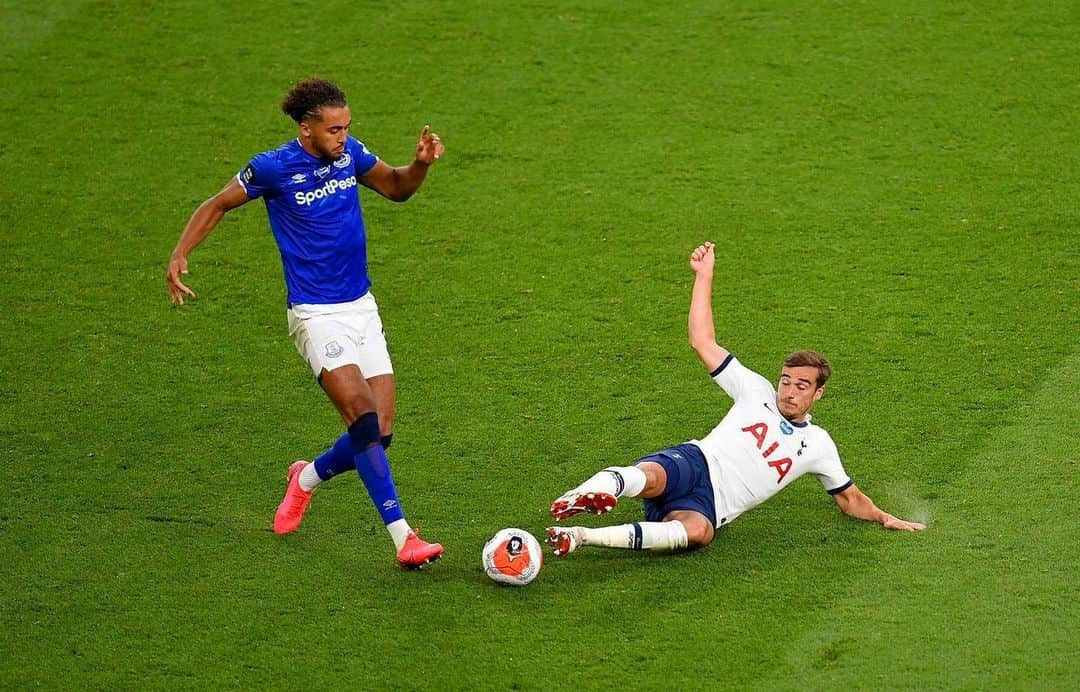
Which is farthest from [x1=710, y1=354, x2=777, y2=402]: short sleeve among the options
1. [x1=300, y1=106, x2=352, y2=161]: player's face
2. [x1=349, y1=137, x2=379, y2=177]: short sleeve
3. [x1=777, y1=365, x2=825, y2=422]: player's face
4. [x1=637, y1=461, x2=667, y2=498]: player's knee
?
[x1=300, y1=106, x2=352, y2=161]: player's face

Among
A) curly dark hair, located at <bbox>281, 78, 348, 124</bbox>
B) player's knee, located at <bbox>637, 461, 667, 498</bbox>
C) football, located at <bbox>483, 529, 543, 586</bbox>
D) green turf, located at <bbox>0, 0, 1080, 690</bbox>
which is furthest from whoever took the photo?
player's knee, located at <bbox>637, 461, 667, 498</bbox>

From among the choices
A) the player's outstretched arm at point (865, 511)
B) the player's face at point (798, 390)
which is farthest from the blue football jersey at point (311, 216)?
the player's outstretched arm at point (865, 511)

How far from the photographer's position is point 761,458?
20.2 feet

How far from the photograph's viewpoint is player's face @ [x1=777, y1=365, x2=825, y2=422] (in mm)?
6184

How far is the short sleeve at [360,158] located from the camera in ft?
21.0

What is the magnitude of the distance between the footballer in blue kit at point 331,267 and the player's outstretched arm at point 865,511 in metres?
1.81

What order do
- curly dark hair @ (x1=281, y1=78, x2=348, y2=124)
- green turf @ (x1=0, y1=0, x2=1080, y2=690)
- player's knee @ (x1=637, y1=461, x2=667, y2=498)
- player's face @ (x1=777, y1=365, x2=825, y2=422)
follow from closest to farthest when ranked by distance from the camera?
green turf @ (x1=0, y1=0, x2=1080, y2=690) → curly dark hair @ (x1=281, y1=78, x2=348, y2=124) → player's knee @ (x1=637, y1=461, x2=667, y2=498) → player's face @ (x1=777, y1=365, x2=825, y2=422)

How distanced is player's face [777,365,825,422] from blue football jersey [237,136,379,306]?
6.34 feet

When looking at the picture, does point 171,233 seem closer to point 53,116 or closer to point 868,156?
point 53,116

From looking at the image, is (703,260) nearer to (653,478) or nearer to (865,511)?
(653,478)

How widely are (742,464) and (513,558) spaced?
1119 mm

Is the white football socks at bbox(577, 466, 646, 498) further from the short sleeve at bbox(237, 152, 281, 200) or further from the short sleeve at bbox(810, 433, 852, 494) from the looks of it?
the short sleeve at bbox(237, 152, 281, 200)

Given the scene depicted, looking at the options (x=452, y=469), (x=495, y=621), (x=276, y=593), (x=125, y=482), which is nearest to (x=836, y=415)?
(x=452, y=469)

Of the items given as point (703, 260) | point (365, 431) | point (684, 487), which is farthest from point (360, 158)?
point (684, 487)
